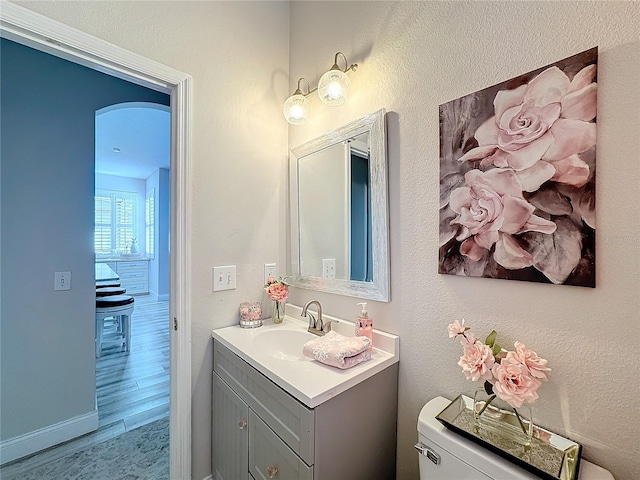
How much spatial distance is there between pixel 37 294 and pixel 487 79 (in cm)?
259

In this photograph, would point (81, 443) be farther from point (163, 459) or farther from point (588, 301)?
point (588, 301)

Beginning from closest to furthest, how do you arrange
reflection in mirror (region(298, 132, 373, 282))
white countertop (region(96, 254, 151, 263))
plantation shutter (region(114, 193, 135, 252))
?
reflection in mirror (region(298, 132, 373, 282)) → white countertop (region(96, 254, 151, 263)) → plantation shutter (region(114, 193, 135, 252))

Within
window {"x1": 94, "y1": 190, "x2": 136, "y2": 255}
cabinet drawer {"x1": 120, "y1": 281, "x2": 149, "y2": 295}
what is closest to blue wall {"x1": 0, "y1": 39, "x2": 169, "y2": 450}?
cabinet drawer {"x1": 120, "y1": 281, "x2": 149, "y2": 295}

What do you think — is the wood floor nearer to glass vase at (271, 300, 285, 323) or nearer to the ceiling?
glass vase at (271, 300, 285, 323)

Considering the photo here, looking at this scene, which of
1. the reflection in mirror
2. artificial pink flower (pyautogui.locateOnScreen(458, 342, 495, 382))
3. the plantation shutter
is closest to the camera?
artificial pink flower (pyautogui.locateOnScreen(458, 342, 495, 382))

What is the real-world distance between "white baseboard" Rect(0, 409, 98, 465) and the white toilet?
7.13 ft

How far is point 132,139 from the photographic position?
4.25 meters

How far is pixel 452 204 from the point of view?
99 cm

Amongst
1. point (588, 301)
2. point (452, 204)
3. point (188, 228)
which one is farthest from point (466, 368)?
point (188, 228)

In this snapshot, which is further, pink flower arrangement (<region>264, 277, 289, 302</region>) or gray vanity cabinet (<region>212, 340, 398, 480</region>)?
pink flower arrangement (<region>264, 277, 289, 302</region>)

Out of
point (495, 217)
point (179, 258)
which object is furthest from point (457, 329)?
point (179, 258)

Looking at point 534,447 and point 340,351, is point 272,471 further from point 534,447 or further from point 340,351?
point 534,447

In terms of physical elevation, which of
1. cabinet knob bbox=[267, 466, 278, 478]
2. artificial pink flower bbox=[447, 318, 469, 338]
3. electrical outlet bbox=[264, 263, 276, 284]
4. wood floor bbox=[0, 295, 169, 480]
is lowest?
wood floor bbox=[0, 295, 169, 480]

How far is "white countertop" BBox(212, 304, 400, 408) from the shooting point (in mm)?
884
